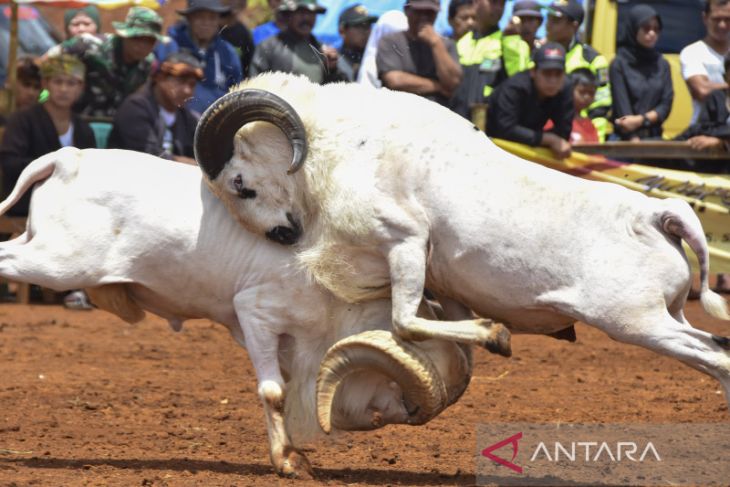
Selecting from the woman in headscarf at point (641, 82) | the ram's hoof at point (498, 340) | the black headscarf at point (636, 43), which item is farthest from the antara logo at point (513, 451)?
the black headscarf at point (636, 43)

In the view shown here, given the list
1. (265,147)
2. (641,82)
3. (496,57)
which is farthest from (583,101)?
(265,147)

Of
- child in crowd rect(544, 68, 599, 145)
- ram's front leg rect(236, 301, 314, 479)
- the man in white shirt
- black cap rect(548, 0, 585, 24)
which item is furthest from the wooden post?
ram's front leg rect(236, 301, 314, 479)

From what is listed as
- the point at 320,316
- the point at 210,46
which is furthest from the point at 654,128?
the point at 320,316

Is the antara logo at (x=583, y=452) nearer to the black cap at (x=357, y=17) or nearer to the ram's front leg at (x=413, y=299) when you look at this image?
the ram's front leg at (x=413, y=299)

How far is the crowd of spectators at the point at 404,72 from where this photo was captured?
1111cm

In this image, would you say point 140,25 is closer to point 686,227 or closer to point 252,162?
point 252,162

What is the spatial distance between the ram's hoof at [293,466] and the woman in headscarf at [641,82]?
7188mm

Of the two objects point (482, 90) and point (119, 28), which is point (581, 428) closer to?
point (482, 90)

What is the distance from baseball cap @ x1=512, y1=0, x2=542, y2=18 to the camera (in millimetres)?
13234

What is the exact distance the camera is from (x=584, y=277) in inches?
243

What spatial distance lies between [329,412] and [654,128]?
7.49 meters

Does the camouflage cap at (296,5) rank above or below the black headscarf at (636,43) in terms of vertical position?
above

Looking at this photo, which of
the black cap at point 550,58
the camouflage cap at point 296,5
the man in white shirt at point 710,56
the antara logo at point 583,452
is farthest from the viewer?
the man in white shirt at point 710,56

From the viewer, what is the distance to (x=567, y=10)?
1295cm
